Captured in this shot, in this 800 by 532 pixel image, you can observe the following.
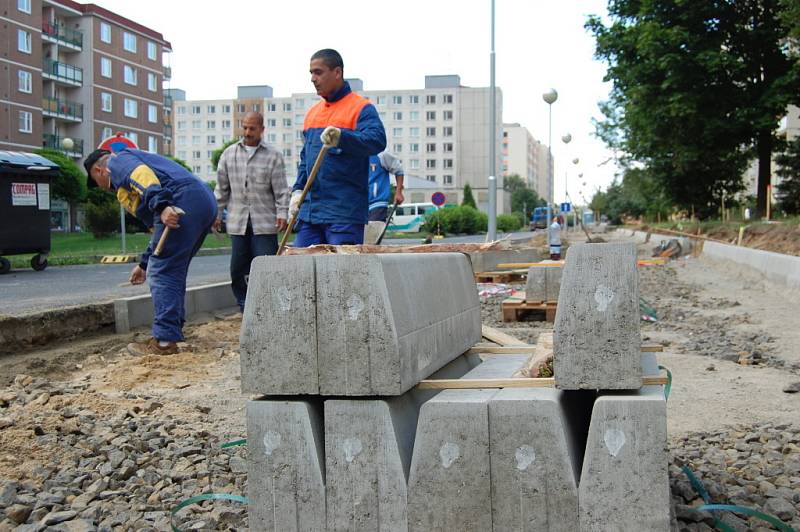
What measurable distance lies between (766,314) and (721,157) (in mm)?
22568

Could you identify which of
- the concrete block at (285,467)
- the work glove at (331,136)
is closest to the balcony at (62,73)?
the work glove at (331,136)

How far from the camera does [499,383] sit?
2582mm

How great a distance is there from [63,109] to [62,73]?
98.2 inches

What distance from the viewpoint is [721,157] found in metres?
30.1

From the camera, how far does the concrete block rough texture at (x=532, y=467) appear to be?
7.48 ft

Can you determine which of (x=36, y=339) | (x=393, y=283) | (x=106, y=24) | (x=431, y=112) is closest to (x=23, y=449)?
(x=393, y=283)

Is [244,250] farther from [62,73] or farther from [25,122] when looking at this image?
[62,73]

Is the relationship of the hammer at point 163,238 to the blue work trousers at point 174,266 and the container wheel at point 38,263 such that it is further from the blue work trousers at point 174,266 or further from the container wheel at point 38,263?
the container wheel at point 38,263

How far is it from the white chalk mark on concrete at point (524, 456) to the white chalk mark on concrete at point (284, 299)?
799 millimetres

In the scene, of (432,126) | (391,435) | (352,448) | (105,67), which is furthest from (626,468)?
(432,126)

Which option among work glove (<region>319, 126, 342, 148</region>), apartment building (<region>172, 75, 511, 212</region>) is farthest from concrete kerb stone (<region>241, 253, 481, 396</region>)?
apartment building (<region>172, 75, 511, 212</region>)

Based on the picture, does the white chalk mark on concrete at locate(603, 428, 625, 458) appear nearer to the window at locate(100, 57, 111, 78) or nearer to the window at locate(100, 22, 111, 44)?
the window at locate(100, 57, 111, 78)

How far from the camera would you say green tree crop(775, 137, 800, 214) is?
98.2 feet

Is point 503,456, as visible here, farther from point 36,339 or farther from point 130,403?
point 36,339
